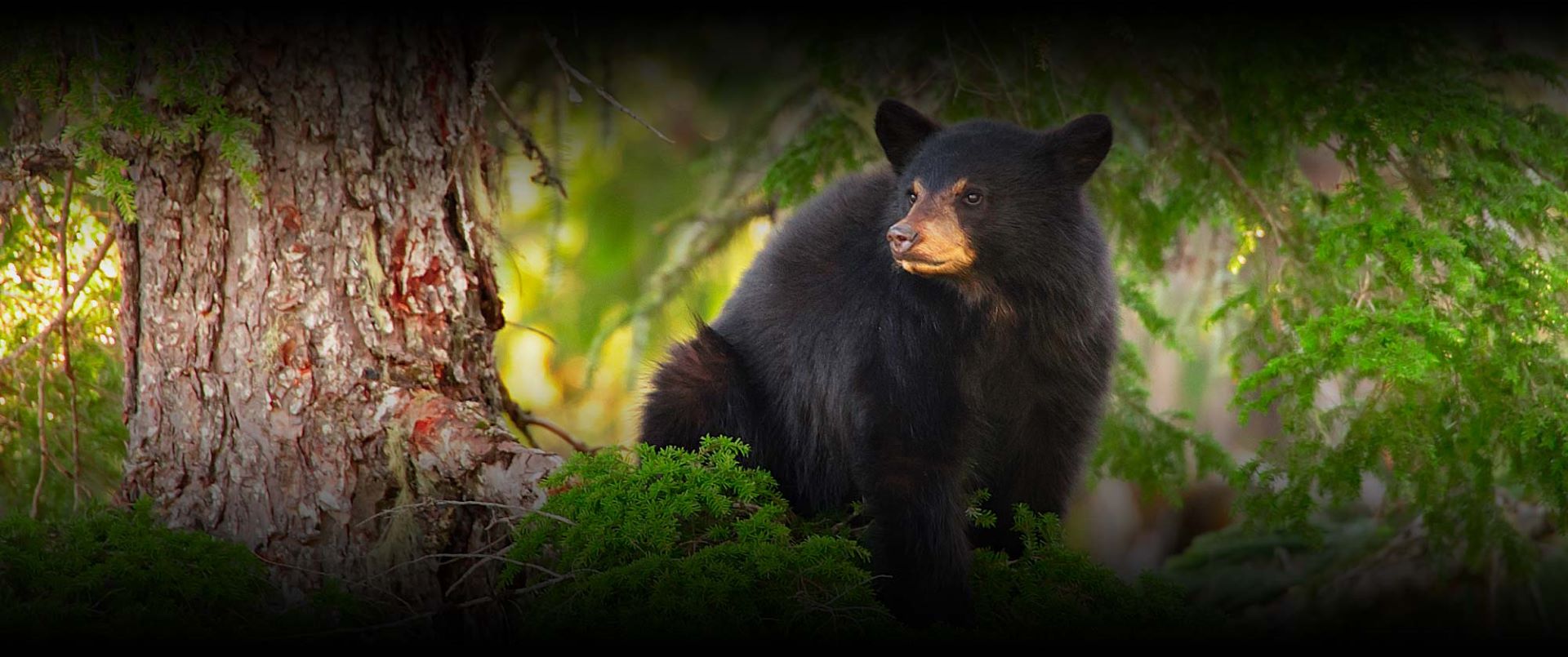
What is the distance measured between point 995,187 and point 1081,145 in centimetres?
31

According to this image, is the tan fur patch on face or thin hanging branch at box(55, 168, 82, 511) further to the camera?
thin hanging branch at box(55, 168, 82, 511)

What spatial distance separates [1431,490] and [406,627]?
139 inches

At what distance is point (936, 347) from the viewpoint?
364 centimetres

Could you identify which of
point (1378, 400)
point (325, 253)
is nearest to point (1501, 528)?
point (1378, 400)

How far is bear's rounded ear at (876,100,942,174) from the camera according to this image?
3.80 metres

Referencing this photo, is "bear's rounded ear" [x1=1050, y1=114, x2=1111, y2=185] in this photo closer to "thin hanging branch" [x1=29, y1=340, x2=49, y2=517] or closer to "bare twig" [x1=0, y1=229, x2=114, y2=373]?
"bare twig" [x1=0, y1=229, x2=114, y2=373]

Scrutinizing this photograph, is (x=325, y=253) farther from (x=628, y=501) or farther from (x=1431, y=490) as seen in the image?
(x=1431, y=490)

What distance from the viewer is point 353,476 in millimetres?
3795

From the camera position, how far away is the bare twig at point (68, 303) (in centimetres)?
378

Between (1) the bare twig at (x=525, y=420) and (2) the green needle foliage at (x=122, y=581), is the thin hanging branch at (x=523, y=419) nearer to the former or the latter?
(1) the bare twig at (x=525, y=420)

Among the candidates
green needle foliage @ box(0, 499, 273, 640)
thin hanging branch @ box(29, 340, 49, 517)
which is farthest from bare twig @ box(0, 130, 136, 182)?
green needle foliage @ box(0, 499, 273, 640)

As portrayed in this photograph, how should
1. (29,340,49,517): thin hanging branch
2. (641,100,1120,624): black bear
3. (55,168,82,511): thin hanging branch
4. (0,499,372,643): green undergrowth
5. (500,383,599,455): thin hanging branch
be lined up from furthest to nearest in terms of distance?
(500,383,599,455): thin hanging branch
(29,340,49,517): thin hanging branch
(55,168,82,511): thin hanging branch
(641,100,1120,624): black bear
(0,499,372,643): green undergrowth

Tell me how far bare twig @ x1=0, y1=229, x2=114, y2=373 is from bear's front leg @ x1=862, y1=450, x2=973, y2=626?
256 centimetres

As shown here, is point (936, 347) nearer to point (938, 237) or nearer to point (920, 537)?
point (938, 237)
